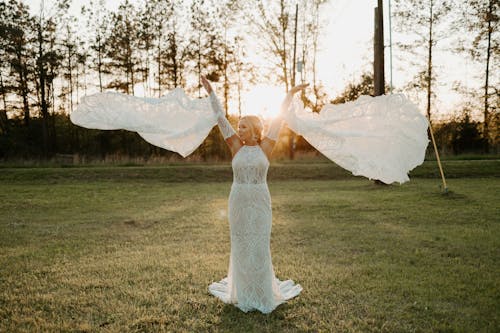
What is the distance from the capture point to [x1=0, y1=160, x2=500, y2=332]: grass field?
15.1 feet

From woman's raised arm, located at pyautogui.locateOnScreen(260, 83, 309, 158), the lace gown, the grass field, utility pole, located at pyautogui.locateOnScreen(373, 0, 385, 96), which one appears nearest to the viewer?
the grass field

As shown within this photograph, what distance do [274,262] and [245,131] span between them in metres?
2.95

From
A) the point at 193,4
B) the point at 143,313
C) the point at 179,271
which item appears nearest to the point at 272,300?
the point at 143,313

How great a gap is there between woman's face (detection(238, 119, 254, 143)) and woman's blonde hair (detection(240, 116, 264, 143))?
0.03m

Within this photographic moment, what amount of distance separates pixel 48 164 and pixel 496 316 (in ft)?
89.0

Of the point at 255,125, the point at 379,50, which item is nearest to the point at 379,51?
the point at 379,50

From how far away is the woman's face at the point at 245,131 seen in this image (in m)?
4.88

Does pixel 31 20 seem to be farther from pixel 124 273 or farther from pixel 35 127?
pixel 124 273

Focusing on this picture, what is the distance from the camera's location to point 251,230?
4879 mm

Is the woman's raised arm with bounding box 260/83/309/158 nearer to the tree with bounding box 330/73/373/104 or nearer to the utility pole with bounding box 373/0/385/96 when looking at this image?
the utility pole with bounding box 373/0/385/96

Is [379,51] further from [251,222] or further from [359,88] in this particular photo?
[359,88]

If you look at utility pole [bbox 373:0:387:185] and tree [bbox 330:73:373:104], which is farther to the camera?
tree [bbox 330:73:373:104]

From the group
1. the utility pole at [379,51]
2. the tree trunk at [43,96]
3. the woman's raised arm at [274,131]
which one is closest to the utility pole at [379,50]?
the utility pole at [379,51]

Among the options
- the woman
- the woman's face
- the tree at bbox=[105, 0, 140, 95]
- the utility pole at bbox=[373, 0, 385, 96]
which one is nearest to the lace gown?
the woman
